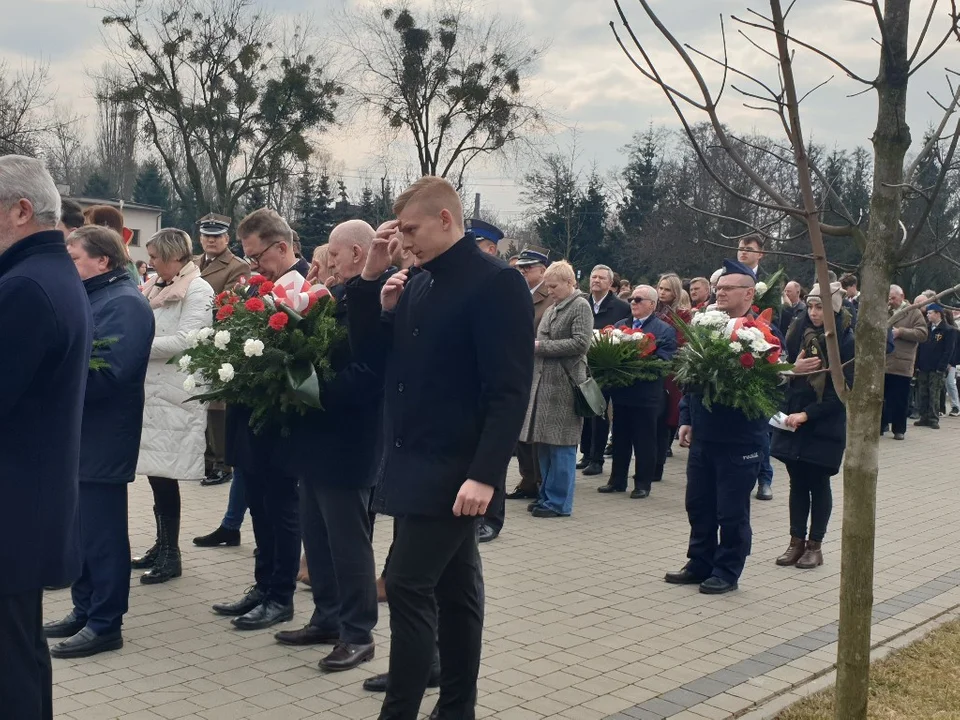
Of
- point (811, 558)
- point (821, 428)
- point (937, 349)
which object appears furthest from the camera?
point (937, 349)

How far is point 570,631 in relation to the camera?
6.20 meters

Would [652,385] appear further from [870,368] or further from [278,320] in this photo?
[870,368]

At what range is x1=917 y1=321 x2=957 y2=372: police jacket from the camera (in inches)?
711

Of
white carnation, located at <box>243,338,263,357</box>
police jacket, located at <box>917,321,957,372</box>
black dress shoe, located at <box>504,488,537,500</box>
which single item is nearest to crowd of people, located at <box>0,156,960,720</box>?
white carnation, located at <box>243,338,263,357</box>

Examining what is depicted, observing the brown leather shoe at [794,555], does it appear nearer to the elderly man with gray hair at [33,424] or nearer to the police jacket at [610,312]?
the police jacket at [610,312]

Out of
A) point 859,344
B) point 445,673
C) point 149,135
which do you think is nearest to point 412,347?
point 445,673

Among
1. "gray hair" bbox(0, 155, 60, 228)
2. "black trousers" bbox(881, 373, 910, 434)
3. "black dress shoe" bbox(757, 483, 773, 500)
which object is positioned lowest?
"black dress shoe" bbox(757, 483, 773, 500)

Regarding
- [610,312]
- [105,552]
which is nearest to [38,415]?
[105,552]

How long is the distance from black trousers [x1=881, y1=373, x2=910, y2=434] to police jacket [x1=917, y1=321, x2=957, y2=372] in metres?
1.81

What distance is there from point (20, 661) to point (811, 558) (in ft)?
18.9

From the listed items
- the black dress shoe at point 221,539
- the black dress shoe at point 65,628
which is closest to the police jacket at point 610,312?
the black dress shoe at point 221,539

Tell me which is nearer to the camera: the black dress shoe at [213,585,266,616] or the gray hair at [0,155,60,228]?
the gray hair at [0,155,60,228]

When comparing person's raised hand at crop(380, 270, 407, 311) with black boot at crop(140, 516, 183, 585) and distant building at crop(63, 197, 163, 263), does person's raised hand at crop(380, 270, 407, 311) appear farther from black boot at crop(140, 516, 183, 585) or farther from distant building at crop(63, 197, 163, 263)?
distant building at crop(63, 197, 163, 263)

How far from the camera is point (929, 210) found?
12.2 ft
